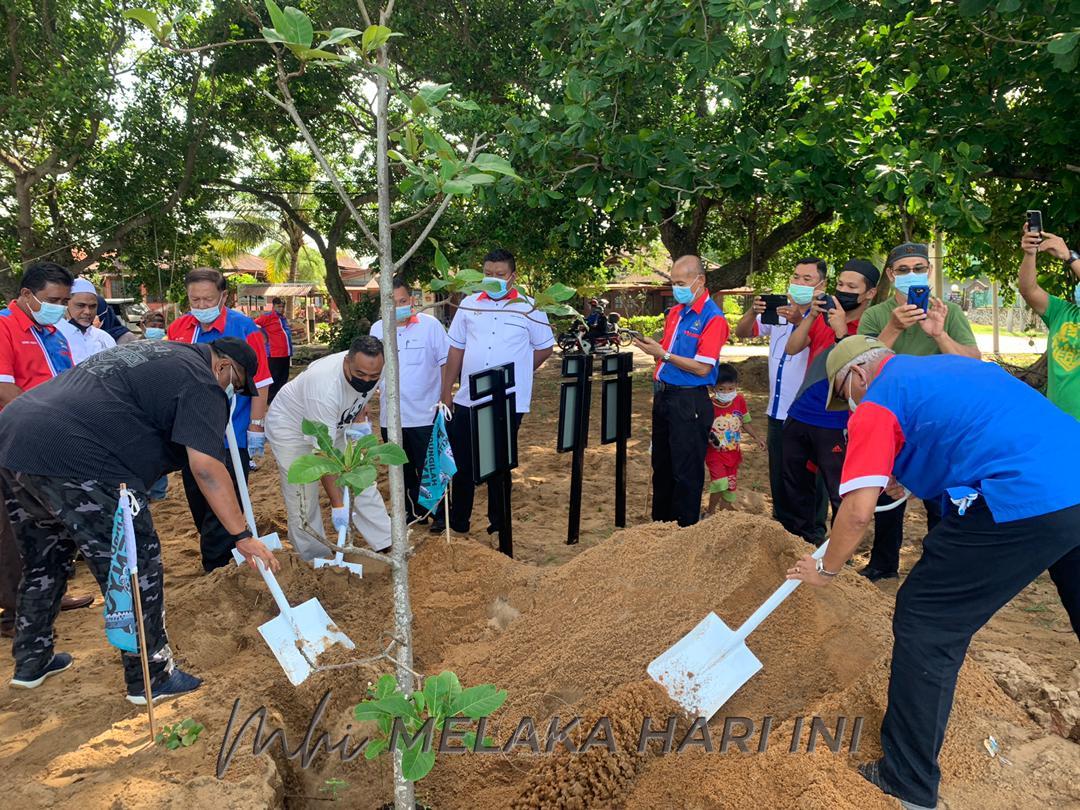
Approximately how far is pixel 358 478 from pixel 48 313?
3.37 m

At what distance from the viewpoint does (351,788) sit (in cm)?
258

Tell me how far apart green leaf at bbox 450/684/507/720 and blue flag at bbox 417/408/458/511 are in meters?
2.36

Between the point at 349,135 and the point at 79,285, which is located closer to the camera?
the point at 79,285

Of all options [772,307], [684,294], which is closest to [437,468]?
[684,294]

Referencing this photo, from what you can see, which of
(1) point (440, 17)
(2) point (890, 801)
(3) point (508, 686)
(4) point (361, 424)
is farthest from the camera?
(1) point (440, 17)

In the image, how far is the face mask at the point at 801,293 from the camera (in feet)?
13.3

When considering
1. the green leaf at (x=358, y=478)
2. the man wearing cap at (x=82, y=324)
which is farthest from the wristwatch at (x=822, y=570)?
the man wearing cap at (x=82, y=324)

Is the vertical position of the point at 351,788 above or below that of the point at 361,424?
below

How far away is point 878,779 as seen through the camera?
7.46 ft

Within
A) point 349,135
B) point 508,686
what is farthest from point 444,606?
point 349,135

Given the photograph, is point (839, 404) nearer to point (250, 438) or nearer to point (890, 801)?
point (890, 801)

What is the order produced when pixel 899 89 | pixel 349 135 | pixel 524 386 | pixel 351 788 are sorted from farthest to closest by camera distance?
pixel 349 135 < pixel 899 89 < pixel 524 386 < pixel 351 788

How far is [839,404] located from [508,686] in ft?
5.55

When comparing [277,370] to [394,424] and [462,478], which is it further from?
[394,424]
